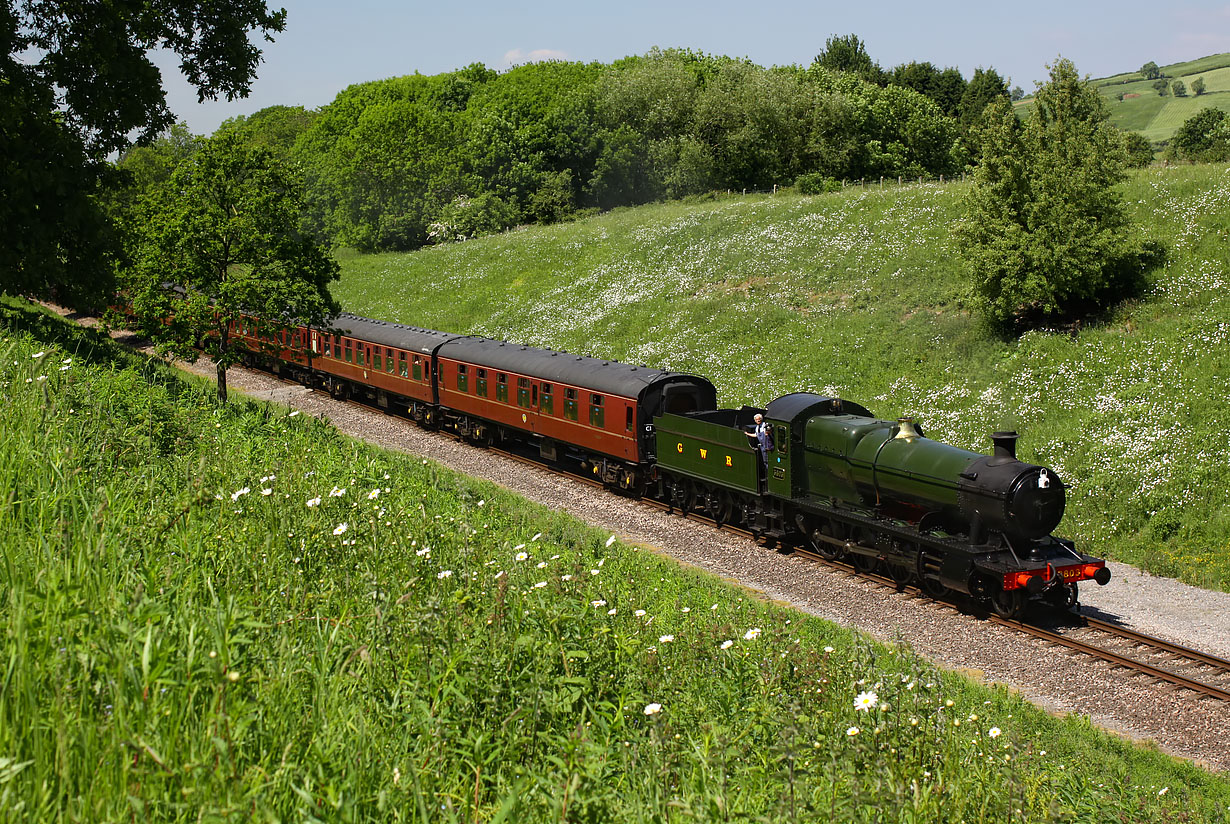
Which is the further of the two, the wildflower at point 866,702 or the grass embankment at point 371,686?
the wildflower at point 866,702

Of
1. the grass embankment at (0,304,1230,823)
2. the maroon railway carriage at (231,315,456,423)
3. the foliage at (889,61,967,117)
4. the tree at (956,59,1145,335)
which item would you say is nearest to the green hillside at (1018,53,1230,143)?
the foliage at (889,61,967,117)

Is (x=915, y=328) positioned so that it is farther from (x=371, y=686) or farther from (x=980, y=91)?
(x=980, y=91)

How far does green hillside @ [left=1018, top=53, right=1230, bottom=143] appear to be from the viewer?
397ft

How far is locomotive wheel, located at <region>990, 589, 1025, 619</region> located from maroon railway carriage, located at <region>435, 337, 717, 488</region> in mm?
9399

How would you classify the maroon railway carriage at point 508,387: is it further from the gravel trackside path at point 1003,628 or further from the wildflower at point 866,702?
the wildflower at point 866,702

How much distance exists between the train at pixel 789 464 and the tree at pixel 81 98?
5763 mm

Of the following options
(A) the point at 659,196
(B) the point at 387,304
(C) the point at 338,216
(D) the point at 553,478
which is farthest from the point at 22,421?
(C) the point at 338,216

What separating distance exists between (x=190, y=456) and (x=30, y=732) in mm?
5804

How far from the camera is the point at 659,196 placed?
7056 centimetres

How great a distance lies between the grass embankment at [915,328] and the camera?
2072 cm

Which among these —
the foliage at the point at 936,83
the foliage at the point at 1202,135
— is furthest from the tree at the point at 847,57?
the foliage at the point at 1202,135

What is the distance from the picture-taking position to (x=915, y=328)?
103 ft

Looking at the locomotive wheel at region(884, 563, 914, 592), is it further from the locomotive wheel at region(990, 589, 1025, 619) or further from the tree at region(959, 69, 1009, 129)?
the tree at region(959, 69, 1009, 129)

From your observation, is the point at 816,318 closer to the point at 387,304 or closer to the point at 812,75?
the point at 387,304
